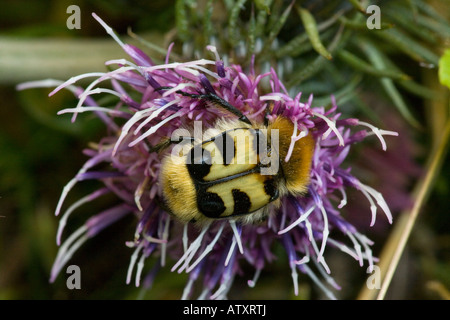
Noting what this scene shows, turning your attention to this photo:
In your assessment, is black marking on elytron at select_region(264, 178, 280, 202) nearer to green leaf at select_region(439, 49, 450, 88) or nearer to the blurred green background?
green leaf at select_region(439, 49, 450, 88)

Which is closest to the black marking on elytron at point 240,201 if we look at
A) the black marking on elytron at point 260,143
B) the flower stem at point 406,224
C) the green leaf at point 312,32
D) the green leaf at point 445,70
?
the black marking on elytron at point 260,143

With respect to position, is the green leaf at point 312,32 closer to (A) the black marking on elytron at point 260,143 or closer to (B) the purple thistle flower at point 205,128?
(B) the purple thistle flower at point 205,128

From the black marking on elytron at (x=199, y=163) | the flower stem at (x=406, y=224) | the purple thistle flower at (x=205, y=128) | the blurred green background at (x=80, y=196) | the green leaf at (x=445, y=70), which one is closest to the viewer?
the black marking on elytron at (x=199, y=163)

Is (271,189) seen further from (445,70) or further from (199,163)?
(445,70)

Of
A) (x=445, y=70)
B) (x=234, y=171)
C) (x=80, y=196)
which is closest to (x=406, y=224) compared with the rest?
(x=445, y=70)

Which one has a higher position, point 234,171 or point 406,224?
point 234,171

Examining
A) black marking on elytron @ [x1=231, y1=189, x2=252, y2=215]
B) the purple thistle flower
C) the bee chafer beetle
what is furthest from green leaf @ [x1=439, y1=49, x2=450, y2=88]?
black marking on elytron @ [x1=231, y1=189, x2=252, y2=215]
